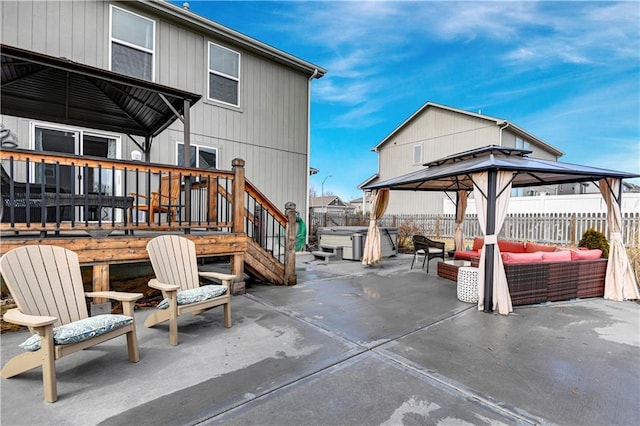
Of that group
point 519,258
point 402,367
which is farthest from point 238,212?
point 519,258

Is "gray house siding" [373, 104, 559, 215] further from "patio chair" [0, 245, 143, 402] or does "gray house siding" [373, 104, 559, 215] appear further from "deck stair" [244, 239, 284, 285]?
"patio chair" [0, 245, 143, 402]

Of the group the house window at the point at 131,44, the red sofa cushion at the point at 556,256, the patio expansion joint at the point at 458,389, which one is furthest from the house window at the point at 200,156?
the red sofa cushion at the point at 556,256

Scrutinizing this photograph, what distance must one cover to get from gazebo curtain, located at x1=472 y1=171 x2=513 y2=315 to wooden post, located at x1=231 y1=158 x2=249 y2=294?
3832mm

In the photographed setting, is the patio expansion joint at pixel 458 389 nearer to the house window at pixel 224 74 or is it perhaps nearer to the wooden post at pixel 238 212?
the wooden post at pixel 238 212

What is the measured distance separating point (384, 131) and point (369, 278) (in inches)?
871

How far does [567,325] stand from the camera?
3990mm

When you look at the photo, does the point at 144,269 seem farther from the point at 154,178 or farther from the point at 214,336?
the point at 214,336

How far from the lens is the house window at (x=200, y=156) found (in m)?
8.02

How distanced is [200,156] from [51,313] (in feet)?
20.0

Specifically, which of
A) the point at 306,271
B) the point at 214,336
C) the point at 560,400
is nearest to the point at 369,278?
the point at 306,271

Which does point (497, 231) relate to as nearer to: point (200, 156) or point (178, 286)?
point (178, 286)

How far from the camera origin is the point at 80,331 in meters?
2.36

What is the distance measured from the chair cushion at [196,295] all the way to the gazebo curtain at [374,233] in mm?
4911

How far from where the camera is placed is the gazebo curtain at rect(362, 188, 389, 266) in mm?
7984
